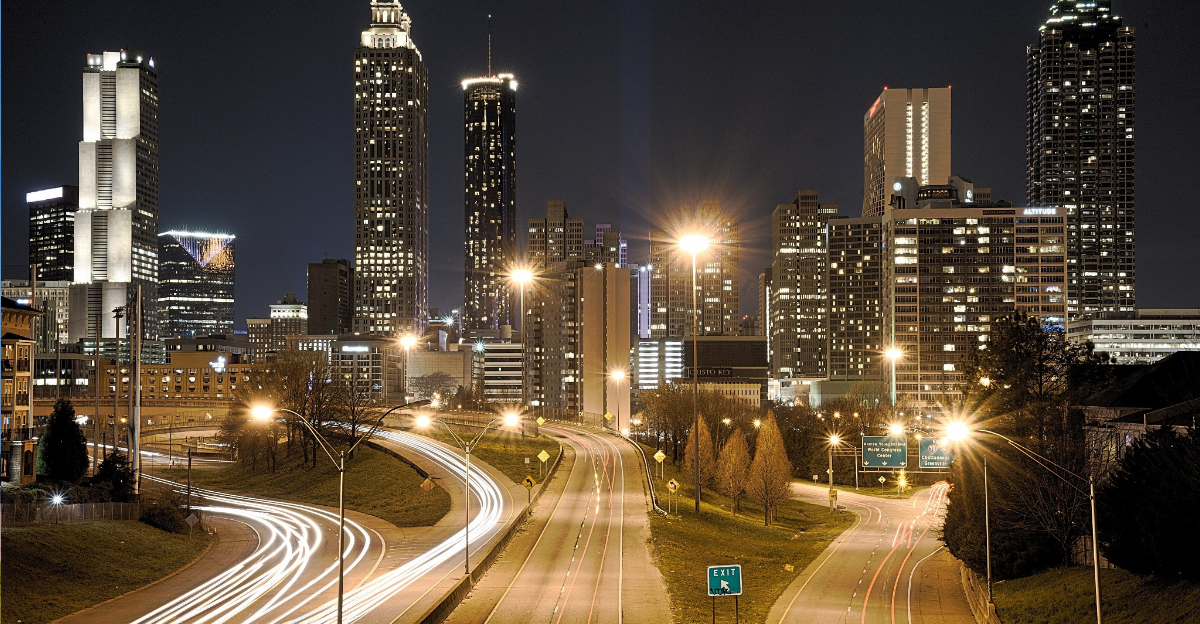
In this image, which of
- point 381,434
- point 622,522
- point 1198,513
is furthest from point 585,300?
point 1198,513

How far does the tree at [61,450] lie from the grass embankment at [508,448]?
31.6 meters

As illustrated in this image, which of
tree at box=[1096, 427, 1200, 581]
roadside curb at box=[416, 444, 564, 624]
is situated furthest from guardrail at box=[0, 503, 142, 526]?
tree at box=[1096, 427, 1200, 581]

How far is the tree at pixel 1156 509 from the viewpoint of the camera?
1244 inches

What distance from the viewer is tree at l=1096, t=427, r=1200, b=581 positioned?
104ft

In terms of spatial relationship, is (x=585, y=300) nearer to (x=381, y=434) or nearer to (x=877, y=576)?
(x=381, y=434)

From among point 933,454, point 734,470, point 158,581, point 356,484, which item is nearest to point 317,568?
point 158,581

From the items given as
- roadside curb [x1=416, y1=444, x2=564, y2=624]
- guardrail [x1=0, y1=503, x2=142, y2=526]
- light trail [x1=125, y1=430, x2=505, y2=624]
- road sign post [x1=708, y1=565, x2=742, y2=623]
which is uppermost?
road sign post [x1=708, y1=565, x2=742, y2=623]

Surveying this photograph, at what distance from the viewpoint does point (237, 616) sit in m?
36.4

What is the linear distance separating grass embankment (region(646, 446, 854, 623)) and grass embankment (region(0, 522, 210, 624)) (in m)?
23.3

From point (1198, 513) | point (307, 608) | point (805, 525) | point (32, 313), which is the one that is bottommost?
point (805, 525)

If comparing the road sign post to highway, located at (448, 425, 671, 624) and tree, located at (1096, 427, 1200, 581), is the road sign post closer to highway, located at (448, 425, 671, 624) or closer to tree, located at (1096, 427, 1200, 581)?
highway, located at (448, 425, 671, 624)

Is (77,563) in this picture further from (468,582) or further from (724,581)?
(724,581)

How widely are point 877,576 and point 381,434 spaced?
64055 mm

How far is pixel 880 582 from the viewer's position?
49562 millimetres
